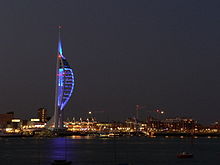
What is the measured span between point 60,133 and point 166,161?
9083cm

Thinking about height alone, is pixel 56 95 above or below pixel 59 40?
below

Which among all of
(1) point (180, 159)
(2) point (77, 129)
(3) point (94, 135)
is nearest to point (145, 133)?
(3) point (94, 135)

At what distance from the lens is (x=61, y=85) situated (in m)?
131

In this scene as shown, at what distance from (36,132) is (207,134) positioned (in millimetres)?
59643

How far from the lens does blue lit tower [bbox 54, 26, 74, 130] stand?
129000 millimetres

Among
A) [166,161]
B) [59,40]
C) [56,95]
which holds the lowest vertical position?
[166,161]

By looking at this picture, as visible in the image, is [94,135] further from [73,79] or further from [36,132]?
[73,79]

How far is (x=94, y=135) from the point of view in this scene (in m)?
184

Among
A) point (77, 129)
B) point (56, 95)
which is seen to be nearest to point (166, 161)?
point (56, 95)

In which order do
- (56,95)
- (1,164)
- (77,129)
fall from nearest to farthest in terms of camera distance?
(1,164)
(56,95)
(77,129)

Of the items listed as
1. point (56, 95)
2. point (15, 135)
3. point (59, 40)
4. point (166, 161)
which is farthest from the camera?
point (15, 135)

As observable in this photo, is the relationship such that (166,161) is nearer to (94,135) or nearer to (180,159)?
(180,159)

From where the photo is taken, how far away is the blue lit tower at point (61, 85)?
129 metres

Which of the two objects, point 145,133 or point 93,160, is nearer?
point 93,160
